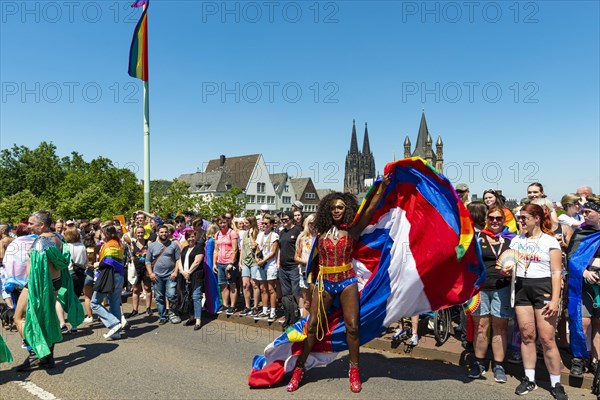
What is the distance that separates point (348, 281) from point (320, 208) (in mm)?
890

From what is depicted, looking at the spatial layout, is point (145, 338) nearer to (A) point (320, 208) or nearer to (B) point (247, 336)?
(B) point (247, 336)

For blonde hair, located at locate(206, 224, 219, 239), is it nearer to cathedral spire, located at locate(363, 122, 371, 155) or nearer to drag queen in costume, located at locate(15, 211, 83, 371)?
drag queen in costume, located at locate(15, 211, 83, 371)

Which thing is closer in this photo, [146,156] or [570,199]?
[570,199]

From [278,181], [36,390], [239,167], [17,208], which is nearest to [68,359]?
[36,390]

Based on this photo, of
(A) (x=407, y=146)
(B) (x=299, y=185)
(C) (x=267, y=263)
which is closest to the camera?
(C) (x=267, y=263)

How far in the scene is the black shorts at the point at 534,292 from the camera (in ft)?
14.7

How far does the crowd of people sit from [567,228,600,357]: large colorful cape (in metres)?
0.01

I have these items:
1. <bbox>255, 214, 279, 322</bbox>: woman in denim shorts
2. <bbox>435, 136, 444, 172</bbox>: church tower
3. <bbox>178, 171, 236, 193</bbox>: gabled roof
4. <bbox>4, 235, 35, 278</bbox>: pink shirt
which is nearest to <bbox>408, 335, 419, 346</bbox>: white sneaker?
<bbox>255, 214, 279, 322</bbox>: woman in denim shorts

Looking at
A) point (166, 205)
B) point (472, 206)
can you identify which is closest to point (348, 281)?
point (472, 206)

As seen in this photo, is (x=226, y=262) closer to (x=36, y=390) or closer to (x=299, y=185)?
(x=36, y=390)

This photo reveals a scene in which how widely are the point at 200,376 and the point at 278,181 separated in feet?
211

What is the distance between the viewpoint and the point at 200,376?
5.15 m

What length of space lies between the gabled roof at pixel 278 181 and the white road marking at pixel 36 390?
6362 centimetres

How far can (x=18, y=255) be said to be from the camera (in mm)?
6391
